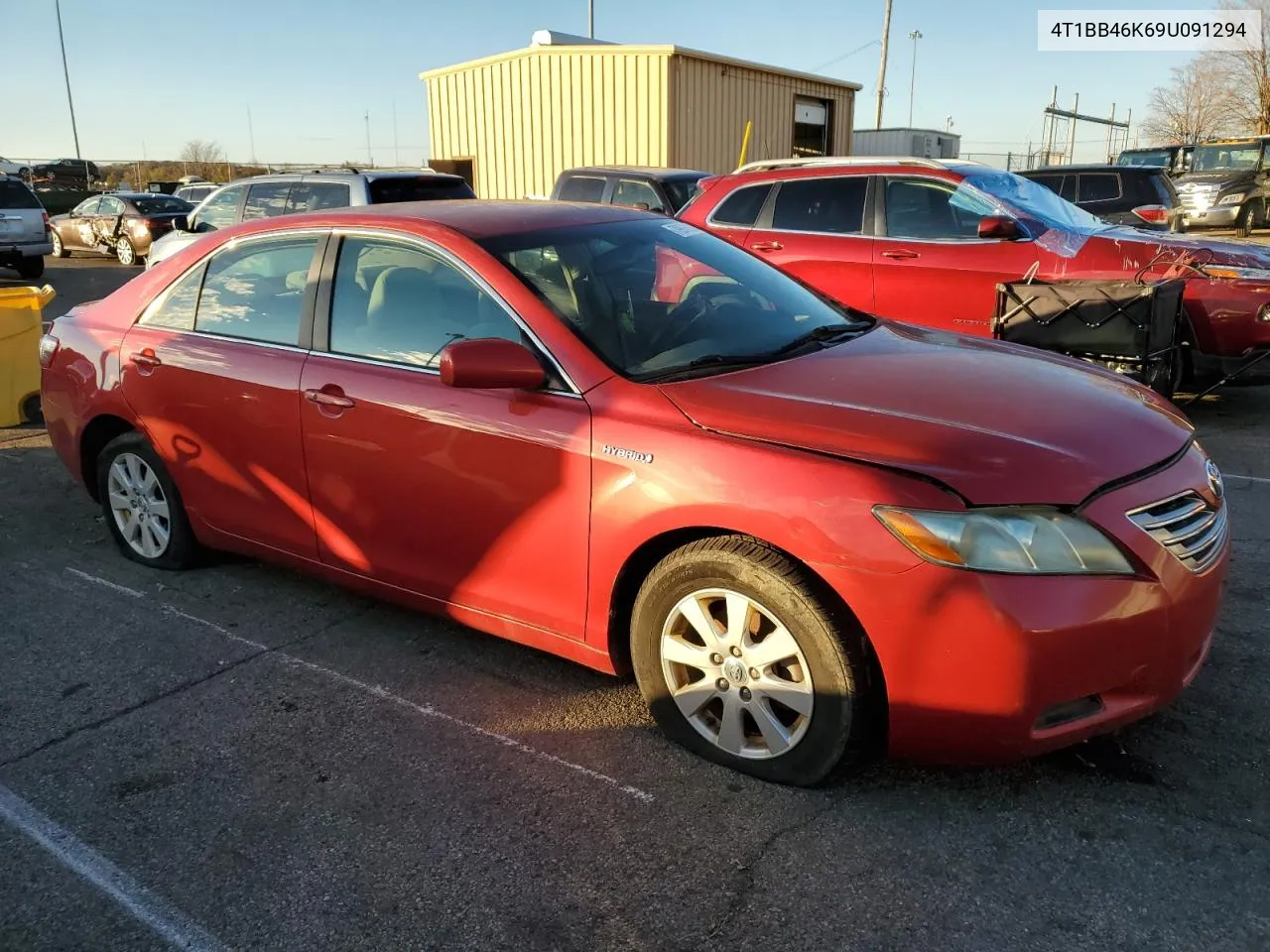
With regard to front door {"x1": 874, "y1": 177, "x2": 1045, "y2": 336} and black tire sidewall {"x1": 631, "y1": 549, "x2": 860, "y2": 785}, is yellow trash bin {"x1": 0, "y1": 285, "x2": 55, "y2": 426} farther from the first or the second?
black tire sidewall {"x1": 631, "y1": 549, "x2": 860, "y2": 785}

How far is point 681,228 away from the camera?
4.06 m

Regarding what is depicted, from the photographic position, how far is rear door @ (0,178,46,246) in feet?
56.4

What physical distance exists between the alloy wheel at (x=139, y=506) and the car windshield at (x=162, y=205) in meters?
18.1

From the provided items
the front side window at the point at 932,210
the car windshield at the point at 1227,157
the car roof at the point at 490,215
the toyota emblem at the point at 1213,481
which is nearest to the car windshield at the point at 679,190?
the front side window at the point at 932,210

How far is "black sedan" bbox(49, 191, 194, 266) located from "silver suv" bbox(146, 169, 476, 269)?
30.4ft

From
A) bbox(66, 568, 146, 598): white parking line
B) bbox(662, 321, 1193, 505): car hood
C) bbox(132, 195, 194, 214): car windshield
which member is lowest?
bbox(66, 568, 146, 598): white parking line

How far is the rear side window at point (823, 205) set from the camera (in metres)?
7.66

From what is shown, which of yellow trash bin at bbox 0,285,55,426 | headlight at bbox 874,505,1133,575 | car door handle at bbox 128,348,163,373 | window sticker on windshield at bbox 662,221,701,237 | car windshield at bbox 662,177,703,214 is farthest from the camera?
car windshield at bbox 662,177,703,214

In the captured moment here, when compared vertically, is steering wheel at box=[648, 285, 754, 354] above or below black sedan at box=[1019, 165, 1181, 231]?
below

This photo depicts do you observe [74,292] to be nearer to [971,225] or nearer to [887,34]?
[971,225]

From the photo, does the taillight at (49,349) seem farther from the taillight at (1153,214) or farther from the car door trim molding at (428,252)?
the taillight at (1153,214)

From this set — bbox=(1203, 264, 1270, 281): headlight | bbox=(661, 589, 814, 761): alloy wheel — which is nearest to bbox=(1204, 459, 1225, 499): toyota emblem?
bbox=(661, 589, 814, 761): alloy wheel

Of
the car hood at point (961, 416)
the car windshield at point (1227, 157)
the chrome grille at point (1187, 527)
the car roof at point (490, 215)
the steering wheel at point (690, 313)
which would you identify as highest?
the car windshield at point (1227, 157)

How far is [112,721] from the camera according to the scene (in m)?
3.33
